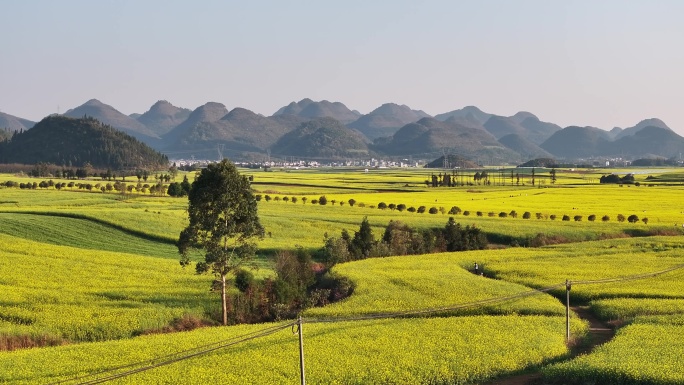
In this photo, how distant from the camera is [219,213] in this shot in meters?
37.4

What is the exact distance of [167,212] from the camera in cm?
7825

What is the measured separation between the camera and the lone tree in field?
37.0 meters

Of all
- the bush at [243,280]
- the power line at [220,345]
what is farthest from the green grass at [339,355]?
the bush at [243,280]

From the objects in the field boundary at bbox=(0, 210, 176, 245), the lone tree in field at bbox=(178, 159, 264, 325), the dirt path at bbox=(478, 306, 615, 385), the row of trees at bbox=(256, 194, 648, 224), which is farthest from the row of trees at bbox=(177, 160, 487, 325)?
the row of trees at bbox=(256, 194, 648, 224)

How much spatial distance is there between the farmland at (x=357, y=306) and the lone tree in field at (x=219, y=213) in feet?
10.3

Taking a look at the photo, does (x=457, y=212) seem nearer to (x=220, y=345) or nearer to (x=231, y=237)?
(x=231, y=237)

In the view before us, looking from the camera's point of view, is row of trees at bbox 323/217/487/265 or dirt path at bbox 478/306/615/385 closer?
dirt path at bbox 478/306/615/385

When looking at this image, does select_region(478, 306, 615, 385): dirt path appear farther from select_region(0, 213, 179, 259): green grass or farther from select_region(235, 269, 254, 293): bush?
select_region(0, 213, 179, 259): green grass

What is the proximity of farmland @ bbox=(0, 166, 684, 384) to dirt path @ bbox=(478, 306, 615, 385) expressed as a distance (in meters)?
0.38

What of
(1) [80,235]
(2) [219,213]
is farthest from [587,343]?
(1) [80,235]

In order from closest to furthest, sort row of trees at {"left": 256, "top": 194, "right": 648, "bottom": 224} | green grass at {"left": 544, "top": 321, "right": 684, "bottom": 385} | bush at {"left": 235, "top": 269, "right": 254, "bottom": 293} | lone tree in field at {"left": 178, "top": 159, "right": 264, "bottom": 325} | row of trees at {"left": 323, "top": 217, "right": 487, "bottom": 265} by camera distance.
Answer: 1. green grass at {"left": 544, "top": 321, "right": 684, "bottom": 385}
2. lone tree in field at {"left": 178, "top": 159, "right": 264, "bottom": 325}
3. bush at {"left": 235, "top": 269, "right": 254, "bottom": 293}
4. row of trees at {"left": 323, "top": 217, "right": 487, "bottom": 265}
5. row of trees at {"left": 256, "top": 194, "right": 648, "bottom": 224}

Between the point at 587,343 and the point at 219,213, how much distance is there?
820 inches

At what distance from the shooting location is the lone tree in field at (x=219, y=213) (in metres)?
37.0

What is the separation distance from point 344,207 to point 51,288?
192ft
